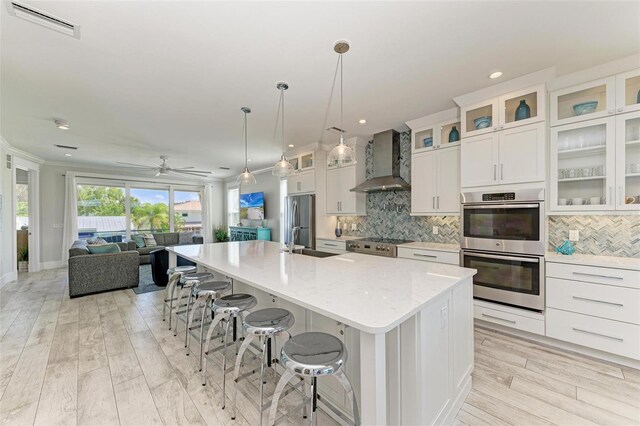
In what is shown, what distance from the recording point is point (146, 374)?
6.97 ft

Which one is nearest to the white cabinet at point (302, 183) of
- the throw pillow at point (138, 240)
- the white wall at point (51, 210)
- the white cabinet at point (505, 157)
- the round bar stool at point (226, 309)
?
the white cabinet at point (505, 157)

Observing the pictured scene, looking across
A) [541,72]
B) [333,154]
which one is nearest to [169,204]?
[333,154]

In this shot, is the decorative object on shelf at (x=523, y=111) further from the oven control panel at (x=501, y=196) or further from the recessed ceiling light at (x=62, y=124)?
the recessed ceiling light at (x=62, y=124)

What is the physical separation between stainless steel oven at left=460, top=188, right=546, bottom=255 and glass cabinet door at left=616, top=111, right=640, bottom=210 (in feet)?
1.90

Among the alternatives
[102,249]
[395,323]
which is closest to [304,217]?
[102,249]

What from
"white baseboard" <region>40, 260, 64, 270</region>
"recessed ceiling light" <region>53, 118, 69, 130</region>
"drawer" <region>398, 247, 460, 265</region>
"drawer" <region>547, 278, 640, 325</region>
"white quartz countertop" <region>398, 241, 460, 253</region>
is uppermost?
"recessed ceiling light" <region>53, 118, 69, 130</region>

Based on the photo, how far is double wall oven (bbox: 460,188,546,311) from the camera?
253 centimetres

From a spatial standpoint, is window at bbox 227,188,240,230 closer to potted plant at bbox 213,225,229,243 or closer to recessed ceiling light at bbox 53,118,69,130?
potted plant at bbox 213,225,229,243

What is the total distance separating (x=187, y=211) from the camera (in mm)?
8672

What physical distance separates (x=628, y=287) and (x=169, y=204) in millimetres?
9659

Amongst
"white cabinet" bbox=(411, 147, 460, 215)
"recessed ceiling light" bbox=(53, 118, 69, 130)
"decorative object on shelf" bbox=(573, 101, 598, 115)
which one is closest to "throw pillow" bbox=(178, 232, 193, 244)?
"recessed ceiling light" bbox=(53, 118, 69, 130)

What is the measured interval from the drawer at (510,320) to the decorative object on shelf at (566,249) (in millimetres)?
768

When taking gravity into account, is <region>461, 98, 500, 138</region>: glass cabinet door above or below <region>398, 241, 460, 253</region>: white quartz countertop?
above

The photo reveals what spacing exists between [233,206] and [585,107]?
8.82 meters
